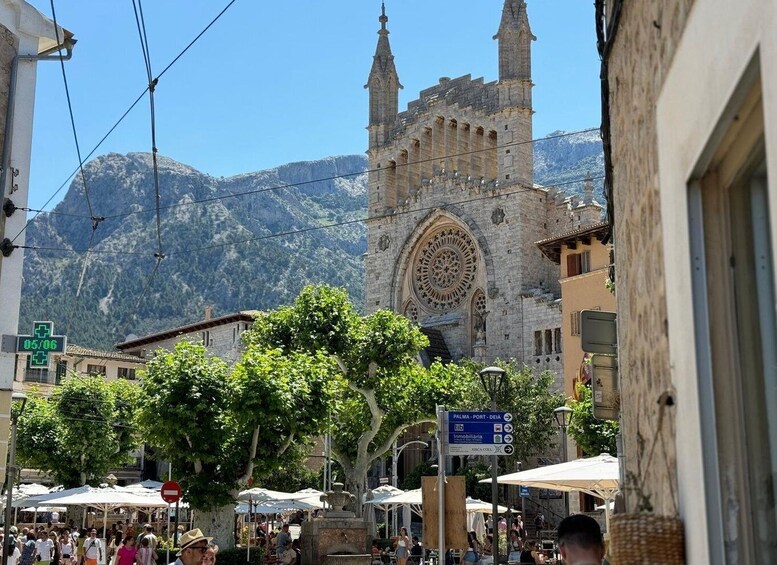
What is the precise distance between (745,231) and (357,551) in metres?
21.6

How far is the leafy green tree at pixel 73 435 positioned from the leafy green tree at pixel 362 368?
9.95 m

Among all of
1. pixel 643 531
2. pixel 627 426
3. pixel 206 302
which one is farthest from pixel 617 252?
pixel 206 302

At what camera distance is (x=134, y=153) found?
192625 mm

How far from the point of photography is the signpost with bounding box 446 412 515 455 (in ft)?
42.7

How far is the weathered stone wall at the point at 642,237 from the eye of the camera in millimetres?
3875

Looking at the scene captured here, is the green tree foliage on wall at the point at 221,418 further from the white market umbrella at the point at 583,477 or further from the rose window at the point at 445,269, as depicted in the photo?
the rose window at the point at 445,269

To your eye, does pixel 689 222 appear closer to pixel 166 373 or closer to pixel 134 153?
pixel 166 373

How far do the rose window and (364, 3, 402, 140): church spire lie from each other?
792 centimetres

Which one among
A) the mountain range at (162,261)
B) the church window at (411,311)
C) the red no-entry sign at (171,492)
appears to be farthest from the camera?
the mountain range at (162,261)

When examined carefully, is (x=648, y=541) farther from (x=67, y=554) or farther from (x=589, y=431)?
(x=589, y=431)

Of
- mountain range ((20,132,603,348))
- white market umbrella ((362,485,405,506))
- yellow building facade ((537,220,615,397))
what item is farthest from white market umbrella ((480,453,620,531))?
mountain range ((20,132,603,348))

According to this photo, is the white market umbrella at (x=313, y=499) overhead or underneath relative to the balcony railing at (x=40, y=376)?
underneath

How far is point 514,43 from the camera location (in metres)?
49.8

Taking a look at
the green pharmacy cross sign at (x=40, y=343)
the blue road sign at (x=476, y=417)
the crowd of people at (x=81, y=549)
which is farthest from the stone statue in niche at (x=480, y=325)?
the blue road sign at (x=476, y=417)
